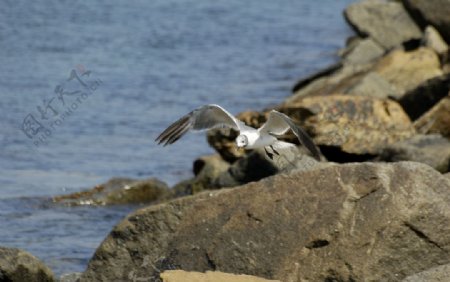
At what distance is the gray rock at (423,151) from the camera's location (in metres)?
11.6

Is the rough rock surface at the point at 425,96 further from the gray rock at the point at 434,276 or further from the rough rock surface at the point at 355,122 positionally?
the gray rock at the point at 434,276

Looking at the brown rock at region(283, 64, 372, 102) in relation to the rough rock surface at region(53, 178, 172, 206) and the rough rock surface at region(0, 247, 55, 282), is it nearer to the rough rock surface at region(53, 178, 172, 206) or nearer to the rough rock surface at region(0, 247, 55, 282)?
the rough rock surface at region(53, 178, 172, 206)

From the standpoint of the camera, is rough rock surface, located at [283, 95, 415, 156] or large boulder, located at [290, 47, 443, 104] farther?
large boulder, located at [290, 47, 443, 104]

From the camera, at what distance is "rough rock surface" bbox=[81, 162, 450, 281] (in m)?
7.97

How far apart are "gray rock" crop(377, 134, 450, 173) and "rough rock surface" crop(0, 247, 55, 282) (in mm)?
4322

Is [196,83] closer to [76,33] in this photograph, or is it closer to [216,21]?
[76,33]

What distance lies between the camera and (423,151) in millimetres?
11812

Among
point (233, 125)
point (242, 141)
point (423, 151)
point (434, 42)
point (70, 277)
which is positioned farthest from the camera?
point (434, 42)

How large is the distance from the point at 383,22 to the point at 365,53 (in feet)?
5.52

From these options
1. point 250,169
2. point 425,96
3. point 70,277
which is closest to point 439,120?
point 425,96

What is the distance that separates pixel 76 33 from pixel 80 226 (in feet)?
43.9

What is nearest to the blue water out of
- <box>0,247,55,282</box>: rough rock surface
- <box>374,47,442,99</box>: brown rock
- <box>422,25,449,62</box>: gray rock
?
<box>0,247,55,282</box>: rough rock surface

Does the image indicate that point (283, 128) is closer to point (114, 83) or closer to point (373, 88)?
point (373, 88)

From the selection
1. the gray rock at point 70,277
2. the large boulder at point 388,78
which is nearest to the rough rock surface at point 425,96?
→ the large boulder at point 388,78
